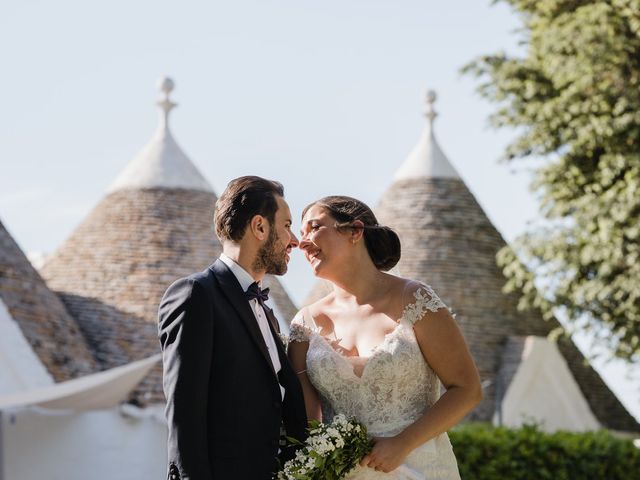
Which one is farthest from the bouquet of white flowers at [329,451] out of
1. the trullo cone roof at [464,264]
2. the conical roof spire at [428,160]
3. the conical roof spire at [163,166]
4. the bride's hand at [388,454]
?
the conical roof spire at [428,160]

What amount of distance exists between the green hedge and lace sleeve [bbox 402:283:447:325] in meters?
9.75

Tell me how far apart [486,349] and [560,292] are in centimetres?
250

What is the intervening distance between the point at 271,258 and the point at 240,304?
0.22 m

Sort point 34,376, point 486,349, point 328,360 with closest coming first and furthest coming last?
point 328,360, point 34,376, point 486,349

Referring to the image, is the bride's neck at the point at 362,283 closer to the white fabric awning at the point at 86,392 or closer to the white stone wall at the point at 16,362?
the white fabric awning at the point at 86,392

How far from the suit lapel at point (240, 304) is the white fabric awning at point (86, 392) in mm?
7396

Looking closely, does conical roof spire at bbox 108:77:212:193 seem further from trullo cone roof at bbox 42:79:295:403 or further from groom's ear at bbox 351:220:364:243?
groom's ear at bbox 351:220:364:243

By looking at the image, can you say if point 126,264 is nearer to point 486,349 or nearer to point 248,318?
point 486,349

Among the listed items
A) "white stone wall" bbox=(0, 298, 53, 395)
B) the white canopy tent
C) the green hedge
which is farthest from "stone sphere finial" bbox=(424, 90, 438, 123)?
"white stone wall" bbox=(0, 298, 53, 395)

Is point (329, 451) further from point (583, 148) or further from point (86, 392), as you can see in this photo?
point (583, 148)

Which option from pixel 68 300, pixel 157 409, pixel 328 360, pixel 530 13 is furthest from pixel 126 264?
pixel 328 360

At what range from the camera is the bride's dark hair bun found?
16.4 ft

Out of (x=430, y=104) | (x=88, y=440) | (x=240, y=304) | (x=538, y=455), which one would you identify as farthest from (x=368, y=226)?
(x=430, y=104)

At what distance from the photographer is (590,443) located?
52.4 feet
